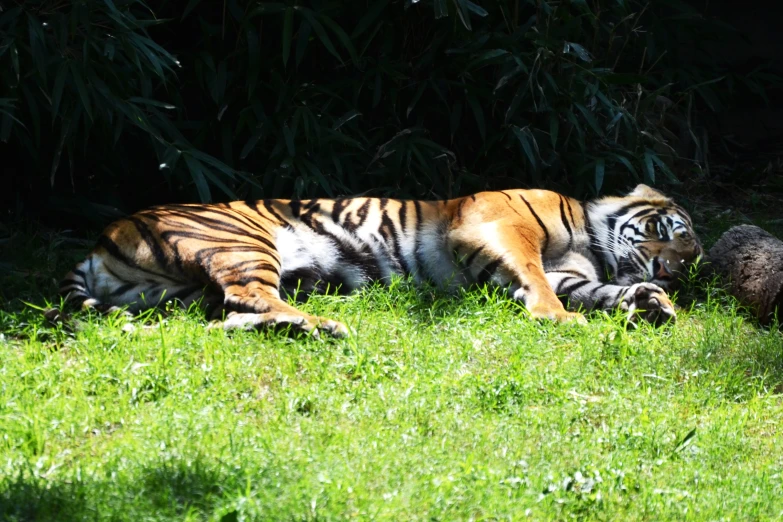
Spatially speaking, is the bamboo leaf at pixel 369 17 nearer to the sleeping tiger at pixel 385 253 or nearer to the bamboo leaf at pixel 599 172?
the sleeping tiger at pixel 385 253

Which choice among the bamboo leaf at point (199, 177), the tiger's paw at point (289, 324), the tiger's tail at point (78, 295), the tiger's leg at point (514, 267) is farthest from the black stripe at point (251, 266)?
the tiger's leg at point (514, 267)

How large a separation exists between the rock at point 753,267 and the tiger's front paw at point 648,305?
436mm

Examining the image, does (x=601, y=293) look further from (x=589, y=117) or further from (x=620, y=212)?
(x=589, y=117)

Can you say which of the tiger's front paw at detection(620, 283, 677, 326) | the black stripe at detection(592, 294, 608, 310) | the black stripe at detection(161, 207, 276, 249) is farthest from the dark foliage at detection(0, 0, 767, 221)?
the tiger's front paw at detection(620, 283, 677, 326)

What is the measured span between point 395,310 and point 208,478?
1864 millimetres

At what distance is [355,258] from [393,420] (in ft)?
5.68

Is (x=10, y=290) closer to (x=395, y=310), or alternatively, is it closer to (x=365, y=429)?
(x=395, y=310)

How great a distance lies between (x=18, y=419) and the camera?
2857mm

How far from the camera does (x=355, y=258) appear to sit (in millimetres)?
4699

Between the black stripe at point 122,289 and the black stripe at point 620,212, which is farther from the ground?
the black stripe at point 620,212

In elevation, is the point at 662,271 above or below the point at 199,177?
below

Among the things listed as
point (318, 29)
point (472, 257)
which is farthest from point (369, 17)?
point (472, 257)

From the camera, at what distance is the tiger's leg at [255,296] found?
3732 millimetres

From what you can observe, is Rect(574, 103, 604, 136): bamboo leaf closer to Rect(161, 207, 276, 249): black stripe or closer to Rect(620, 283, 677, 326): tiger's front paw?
Rect(620, 283, 677, 326): tiger's front paw
